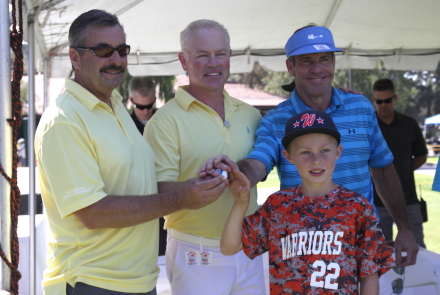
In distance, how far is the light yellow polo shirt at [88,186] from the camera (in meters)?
1.77

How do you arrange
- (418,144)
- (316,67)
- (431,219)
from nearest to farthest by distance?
(316,67) < (418,144) < (431,219)

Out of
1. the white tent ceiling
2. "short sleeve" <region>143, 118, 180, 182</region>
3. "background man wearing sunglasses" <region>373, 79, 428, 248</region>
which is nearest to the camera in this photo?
"short sleeve" <region>143, 118, 180, 182</region>

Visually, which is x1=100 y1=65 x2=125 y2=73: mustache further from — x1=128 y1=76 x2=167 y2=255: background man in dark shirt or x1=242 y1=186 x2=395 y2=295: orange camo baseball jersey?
x1=128 y1=76 x2=167 y2=255: background man in dark shirt

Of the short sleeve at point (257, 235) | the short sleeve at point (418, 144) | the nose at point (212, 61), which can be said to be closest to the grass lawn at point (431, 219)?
the short sleeve at point (418, 144)

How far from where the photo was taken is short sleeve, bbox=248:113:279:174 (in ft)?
7.67

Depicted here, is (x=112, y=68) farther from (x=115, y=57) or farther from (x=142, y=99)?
(x=142, y=99)

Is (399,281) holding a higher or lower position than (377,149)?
lower

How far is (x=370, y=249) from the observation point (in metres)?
1.87

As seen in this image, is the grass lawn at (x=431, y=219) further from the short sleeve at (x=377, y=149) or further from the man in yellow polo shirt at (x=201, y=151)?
the man in yellow polo shirt at (x=201, y=151)

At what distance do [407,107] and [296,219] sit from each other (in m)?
45.7

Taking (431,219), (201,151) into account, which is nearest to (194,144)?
(201,151)

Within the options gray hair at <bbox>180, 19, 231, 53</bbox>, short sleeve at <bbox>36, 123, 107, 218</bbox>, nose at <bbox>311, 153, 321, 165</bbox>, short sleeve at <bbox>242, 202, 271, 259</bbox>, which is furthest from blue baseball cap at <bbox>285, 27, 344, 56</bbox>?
short sleeve at <bbox>36, 123, 107, 218</bbox>

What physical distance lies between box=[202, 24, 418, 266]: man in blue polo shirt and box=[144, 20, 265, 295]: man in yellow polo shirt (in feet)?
0.59

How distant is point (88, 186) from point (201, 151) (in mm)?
770
